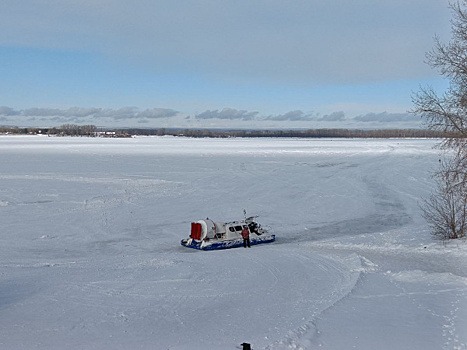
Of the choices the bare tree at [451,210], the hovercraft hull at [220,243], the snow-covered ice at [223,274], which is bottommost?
the hovercraft hull at [220,243]

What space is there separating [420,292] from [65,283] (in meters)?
9.76

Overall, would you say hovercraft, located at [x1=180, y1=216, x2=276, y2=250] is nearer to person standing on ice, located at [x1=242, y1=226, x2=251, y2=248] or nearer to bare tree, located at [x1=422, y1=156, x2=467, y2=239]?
person standing on ice, located at [x1=242, y1=226, x2=251, y2=248]

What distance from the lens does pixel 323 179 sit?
46.9m

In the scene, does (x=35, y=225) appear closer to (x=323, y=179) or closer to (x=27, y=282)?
(x=27, y=282)

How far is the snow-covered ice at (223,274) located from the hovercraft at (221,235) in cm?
71

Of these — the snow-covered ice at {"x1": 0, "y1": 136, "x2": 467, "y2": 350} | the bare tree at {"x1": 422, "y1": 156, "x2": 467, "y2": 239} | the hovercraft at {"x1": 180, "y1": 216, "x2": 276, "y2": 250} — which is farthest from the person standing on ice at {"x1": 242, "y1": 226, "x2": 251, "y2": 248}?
the bare tree at {"x1": 422, "y1": 156, "x2": 467, "y2": 239}

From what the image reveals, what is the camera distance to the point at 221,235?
23656 mm

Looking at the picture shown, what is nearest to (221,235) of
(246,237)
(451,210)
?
(246,237)

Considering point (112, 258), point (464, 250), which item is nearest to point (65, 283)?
point (112, 258)

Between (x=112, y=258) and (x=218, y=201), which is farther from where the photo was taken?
(x=218, y=201)

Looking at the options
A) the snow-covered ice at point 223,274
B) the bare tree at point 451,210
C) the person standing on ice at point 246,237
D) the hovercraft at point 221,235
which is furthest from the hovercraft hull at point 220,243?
the bare tree at point 451,210

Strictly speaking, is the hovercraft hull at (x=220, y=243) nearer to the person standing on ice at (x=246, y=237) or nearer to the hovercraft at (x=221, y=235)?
the hovercraft at (x=221, y=235)

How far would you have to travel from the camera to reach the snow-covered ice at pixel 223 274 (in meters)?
11.7

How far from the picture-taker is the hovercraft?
75.3 feet
